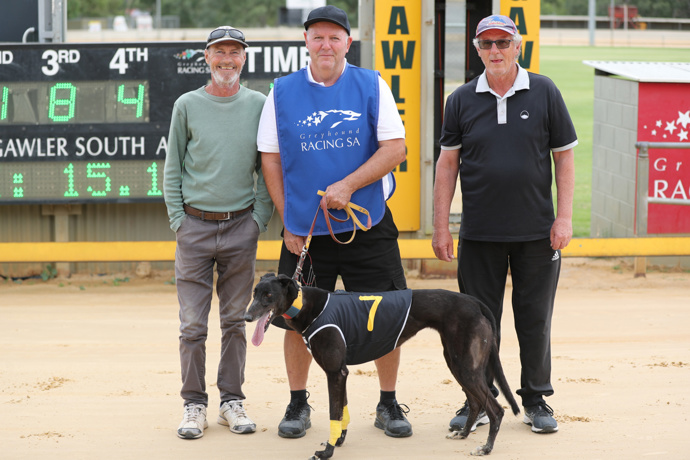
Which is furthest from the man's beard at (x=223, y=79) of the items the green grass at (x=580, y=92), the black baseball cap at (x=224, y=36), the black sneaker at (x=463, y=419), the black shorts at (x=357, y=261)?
the green grass at (x=580, y=92)

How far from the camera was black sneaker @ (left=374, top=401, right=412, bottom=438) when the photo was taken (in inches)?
184

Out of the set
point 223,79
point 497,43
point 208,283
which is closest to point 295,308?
point 208,283

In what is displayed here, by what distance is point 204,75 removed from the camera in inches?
319

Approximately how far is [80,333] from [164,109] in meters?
2.22

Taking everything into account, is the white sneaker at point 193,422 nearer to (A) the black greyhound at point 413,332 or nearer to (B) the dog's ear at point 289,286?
(A) the black greyhound at point 413,332

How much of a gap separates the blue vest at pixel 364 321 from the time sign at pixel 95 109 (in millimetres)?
4159

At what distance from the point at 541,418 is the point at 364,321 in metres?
1.13

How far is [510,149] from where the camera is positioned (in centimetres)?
454

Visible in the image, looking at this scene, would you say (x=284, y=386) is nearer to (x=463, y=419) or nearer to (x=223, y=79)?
(x=463, y=419)

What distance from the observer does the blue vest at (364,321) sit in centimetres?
433

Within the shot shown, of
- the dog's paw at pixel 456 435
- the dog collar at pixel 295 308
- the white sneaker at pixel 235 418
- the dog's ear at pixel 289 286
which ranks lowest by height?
the dog's paw at pixel 456 435

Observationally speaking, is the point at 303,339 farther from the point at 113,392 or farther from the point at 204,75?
the point at 204,75

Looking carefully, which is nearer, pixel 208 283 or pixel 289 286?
pixel 289 286

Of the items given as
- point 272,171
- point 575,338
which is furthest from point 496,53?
point 575,338
